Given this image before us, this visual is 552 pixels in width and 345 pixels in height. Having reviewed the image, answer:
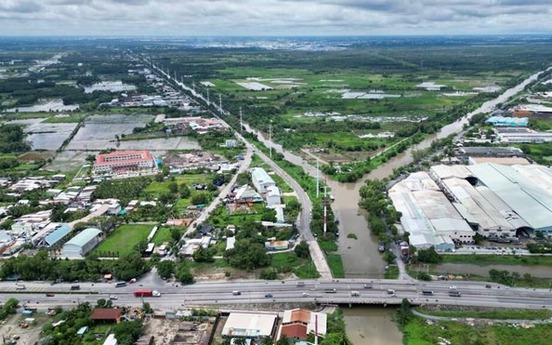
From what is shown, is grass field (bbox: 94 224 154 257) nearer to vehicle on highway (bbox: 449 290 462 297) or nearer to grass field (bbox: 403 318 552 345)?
grass field (bbox: 403 318 552 345)

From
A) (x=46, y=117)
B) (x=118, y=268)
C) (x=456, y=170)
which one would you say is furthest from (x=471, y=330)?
(x=46, y=117)

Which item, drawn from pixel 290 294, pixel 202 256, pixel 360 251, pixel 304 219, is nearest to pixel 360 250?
pixel 360 251

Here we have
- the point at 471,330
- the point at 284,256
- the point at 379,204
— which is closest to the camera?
the point at 471,330

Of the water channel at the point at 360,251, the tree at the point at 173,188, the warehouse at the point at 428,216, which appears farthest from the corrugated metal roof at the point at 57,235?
the warehouse at the point at 428,216

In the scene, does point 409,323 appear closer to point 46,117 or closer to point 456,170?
point 456,170

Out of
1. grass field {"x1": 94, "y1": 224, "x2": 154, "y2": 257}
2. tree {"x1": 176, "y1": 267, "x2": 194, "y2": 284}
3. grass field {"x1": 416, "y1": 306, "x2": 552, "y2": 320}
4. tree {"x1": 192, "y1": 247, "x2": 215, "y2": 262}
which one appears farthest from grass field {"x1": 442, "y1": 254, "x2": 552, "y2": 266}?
grass field {"x1": 94, "y1": 224, "x2": 154, "y2": 257}

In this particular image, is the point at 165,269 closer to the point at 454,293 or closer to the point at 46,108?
the point at 454,293
